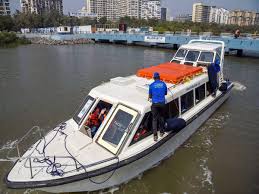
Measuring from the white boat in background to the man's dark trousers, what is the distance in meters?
0.17

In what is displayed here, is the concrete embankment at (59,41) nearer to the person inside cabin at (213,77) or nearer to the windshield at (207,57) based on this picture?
the windshield at (207,57)

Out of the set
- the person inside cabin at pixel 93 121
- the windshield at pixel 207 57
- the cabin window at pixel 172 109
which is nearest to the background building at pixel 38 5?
the windshield at pixel 207 57

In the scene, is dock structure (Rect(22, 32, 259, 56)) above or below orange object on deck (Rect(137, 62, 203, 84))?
above

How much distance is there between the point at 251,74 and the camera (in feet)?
67.2

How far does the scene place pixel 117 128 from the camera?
6188 millimetres

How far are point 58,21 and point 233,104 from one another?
4352 inches

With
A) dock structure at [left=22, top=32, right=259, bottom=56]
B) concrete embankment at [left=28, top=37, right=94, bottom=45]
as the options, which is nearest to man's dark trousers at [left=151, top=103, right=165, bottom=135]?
dock structure at [left=22, top=32, right=259, bottom=56]

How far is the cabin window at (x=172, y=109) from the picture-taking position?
7.22 meters

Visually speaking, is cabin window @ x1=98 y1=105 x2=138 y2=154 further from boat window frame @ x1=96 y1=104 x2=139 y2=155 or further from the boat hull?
the boat hull

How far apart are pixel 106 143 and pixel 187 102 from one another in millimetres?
3756

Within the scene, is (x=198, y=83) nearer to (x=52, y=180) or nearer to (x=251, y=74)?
(x=52, y=180)

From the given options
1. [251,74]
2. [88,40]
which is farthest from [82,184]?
[88,40]

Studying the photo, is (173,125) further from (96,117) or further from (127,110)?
(96,117)

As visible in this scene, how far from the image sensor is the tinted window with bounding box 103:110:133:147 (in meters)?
6.02
